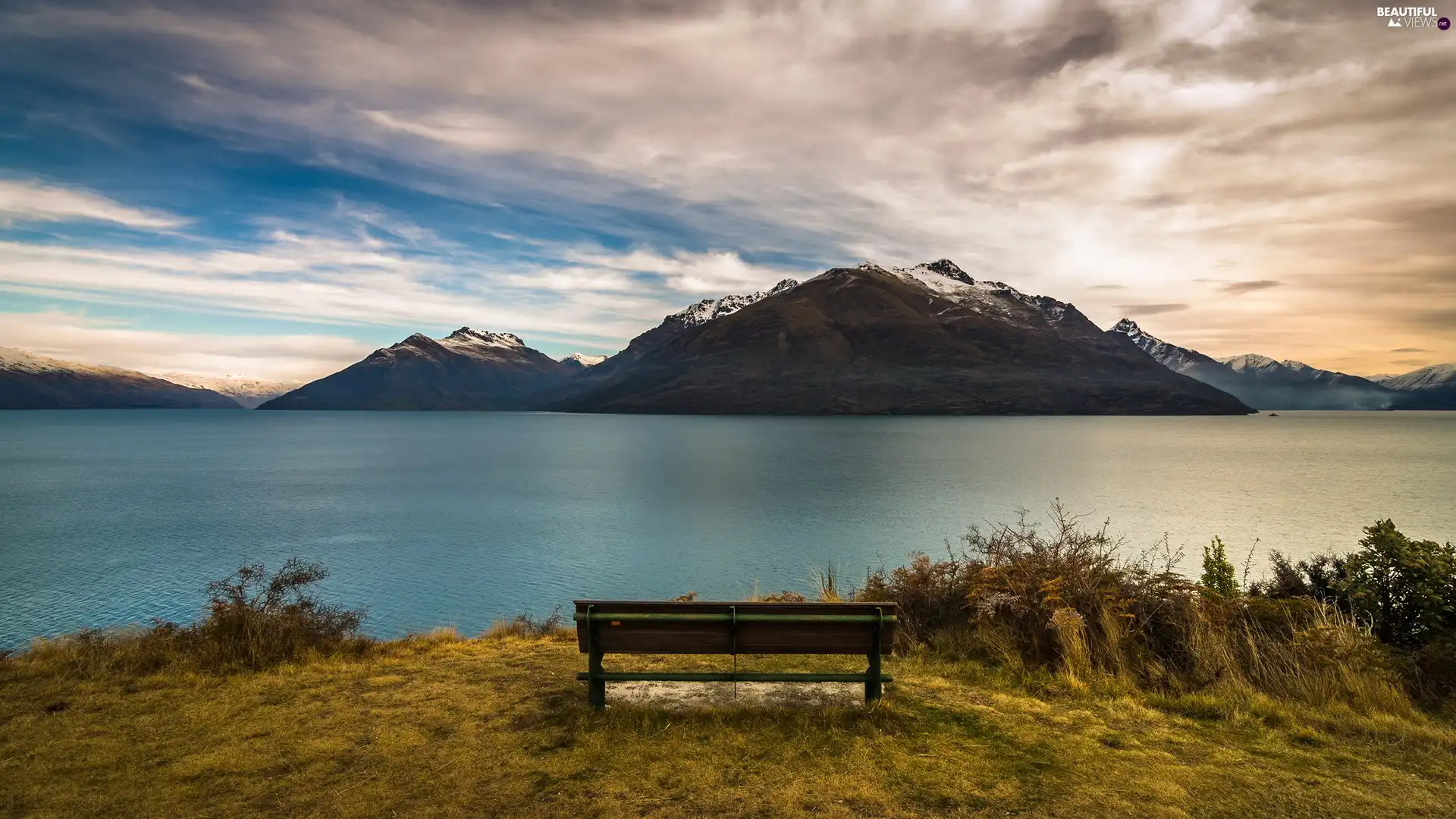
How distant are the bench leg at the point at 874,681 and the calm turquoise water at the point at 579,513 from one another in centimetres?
2042

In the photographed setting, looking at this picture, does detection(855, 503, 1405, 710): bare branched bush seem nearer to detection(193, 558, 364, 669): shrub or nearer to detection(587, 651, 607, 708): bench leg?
detection(587, 651, 607, 708): bench leg

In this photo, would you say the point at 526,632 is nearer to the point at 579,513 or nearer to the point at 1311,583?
the point at 1311,583

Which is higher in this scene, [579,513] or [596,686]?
[596,686]

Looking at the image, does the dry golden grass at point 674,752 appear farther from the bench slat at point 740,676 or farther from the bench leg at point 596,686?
the bench slat at point 740,676

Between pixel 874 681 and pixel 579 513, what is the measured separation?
44.0m

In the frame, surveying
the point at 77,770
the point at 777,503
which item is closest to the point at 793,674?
the point at 77,770

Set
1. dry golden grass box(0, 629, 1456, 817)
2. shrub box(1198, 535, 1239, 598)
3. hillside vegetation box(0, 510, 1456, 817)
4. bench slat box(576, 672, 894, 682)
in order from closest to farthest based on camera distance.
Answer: dry golden grass box(0, 629, 1456, 817) < hillside vegetation box(0, 510, 1456, 817) < bench slat box(576, 672, 894, 682) < shrub box(1198, 535, 1239, 598)

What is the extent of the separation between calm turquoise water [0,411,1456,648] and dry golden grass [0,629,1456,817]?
17761mm

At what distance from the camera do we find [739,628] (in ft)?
25.1

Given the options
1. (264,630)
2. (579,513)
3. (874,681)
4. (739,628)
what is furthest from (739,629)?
(579,513)

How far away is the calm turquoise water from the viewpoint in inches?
1181

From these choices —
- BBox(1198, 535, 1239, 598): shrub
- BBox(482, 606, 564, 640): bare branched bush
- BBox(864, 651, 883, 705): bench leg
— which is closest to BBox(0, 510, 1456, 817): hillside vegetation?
BBox(864, 651, 883, 705): bench leg

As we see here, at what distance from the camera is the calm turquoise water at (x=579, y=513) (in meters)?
30.0

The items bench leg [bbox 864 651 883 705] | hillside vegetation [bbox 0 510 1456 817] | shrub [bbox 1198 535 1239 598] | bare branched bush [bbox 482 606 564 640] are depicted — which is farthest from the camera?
shrub [bbox 1198 535 1239 598]
